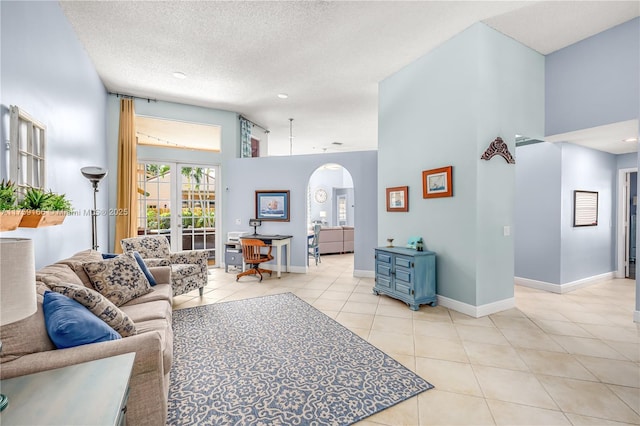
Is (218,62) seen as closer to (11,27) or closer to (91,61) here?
(91,61)

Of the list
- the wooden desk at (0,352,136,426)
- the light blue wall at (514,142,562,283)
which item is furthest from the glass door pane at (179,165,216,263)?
the light blue wall at (514,142,562,283)

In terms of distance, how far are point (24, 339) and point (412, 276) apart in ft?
11.1

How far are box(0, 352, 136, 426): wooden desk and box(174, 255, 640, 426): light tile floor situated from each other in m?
1.37

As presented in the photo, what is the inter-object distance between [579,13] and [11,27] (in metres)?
5.17

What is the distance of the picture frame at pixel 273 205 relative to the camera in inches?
233

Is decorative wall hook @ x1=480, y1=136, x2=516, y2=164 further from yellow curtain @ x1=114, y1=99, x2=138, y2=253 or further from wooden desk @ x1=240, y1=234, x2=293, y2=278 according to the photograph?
yellow curtain @ x1=114, y1=99, x2=138, y2=253

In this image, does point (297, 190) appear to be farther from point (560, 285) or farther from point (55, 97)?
point (560, 285)

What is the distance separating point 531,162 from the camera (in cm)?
452

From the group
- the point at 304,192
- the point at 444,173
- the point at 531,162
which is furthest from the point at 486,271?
the point at 304,192

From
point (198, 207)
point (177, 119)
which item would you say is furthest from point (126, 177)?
point (177, 119)

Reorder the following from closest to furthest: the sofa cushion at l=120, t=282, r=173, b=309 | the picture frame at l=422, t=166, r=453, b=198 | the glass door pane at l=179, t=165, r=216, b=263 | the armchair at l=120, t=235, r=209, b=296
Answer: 1. the sofa cushion at l=120, t=282, r=173, b=309
2. the picture frame at l=422, t=166, r=453, b=198
3. the armchair at l=120, t=235, r=209, b=296
4. the glass door pane at l=179, t=165, r=216, b=263

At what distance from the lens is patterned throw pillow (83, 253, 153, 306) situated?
237 cm

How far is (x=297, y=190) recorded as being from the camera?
5883 millimetres

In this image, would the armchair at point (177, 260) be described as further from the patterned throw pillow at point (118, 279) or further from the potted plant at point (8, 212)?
Answer: the potted plant at point (8, 212)
